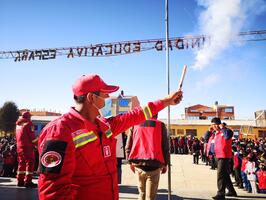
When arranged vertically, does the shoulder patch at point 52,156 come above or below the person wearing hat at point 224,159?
above

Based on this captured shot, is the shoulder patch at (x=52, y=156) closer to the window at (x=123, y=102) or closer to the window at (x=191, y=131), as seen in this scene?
the window at (x=123, y=102)

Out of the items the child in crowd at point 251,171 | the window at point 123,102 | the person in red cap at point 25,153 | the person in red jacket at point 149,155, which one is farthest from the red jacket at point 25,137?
the window at point 123,102

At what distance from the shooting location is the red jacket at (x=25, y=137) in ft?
21.7

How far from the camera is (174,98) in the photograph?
283cm

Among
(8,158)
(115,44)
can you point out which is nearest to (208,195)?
(8,158)

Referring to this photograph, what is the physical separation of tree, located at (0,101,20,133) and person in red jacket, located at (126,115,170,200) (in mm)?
44119

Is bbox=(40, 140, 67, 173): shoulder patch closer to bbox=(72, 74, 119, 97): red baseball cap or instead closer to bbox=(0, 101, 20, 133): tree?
bbox=(72, 74, 119, 97): red baseball cap

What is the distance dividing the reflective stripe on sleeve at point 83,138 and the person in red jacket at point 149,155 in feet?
8.28

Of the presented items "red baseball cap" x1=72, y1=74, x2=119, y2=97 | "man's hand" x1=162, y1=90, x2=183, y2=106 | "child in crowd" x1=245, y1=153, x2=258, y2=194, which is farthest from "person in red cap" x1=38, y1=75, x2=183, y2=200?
"child in crowd" x1=245, y1=153, x2=258, y2=194

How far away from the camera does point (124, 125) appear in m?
2.75

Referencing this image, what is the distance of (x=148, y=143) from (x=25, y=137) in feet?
12.5

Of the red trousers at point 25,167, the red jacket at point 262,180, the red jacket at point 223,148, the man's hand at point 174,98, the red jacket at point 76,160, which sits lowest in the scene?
the red jacket at point 262,180

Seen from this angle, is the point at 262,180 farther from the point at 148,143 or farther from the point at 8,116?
the point at 8,116

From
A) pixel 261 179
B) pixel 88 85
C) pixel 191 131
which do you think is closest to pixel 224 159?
pixel 261 179
